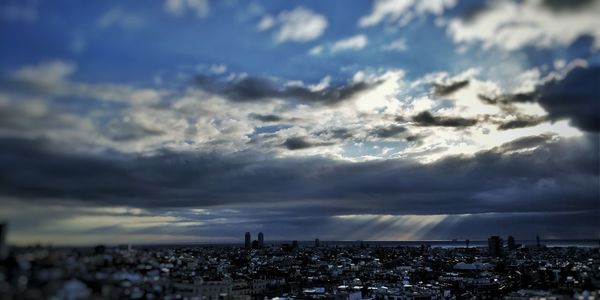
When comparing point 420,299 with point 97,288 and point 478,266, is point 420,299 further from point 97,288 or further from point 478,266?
point 478,266

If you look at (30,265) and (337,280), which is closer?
(30,265)

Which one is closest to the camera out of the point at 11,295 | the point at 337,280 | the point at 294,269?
the point at 11,295

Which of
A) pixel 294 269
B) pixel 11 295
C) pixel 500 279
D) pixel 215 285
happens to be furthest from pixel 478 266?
pixel 11 295

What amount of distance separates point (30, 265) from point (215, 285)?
193ft

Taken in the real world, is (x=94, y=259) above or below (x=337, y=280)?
above

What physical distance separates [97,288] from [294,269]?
516 ft

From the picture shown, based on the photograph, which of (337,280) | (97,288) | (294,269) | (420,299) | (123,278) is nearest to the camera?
(97,288)

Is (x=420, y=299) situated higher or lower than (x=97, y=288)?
lower

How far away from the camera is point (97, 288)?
113ft

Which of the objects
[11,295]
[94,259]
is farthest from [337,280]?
[11,295]

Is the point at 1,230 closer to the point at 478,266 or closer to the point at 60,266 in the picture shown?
the point at 60,266

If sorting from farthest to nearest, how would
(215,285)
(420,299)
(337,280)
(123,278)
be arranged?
1. (337,280)
2. (420,299)
3. (215,285)
4. (123,278)

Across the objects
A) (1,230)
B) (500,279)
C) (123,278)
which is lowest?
(500,279)

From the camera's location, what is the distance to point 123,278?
42.0m
